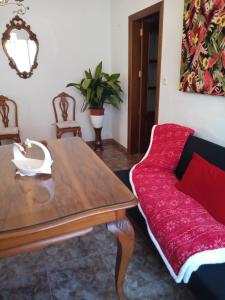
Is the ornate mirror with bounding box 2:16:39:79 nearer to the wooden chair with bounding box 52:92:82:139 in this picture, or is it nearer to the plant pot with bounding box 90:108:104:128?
the wooden chair with bounding box 52:92:82:139

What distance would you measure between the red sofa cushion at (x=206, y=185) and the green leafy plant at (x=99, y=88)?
220 cm

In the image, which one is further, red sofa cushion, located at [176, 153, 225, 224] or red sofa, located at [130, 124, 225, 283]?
red sofa cushion, located at [176, 153, 225, 224]

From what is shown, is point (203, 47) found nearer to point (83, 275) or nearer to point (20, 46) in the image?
point (83, 275)

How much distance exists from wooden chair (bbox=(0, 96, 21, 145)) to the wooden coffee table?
224 centimetres

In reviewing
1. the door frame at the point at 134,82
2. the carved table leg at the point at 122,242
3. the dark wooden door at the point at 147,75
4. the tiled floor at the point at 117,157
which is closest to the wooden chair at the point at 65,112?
the tiled floor at the point at 117,157

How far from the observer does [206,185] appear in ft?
5.71

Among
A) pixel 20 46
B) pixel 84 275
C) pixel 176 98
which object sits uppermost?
pixel 20 46

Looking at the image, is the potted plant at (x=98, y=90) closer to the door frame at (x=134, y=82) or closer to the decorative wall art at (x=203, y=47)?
the door frame at (x=134, y=82)

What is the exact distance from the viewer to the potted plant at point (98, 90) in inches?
150

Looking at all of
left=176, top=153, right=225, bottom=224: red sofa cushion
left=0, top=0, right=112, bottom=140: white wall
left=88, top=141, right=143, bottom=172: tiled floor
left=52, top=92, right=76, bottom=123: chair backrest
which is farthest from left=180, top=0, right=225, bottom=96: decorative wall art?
left=52, top=92, right=76, bottom=123: chair backrest

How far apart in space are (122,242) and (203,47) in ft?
5.83

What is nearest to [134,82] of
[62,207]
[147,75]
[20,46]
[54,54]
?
[147,75]

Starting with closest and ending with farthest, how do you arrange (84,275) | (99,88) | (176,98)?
(84,275), (176,98), (99,88)

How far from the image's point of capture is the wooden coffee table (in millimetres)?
Answer: 1034
